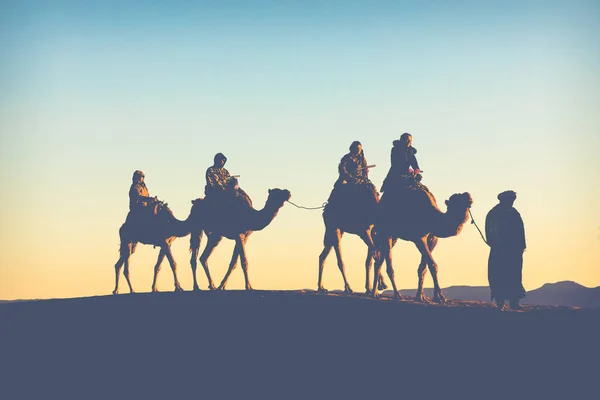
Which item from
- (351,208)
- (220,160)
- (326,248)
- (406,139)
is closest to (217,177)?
(220,160)

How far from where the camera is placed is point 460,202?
1197 inches

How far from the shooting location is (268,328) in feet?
92.4

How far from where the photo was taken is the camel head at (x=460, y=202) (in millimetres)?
30375

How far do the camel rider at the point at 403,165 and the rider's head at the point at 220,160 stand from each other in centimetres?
498

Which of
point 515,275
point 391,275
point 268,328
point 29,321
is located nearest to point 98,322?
point 29,321

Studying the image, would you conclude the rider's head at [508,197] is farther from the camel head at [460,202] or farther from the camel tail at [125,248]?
the camel tail at [125,248]

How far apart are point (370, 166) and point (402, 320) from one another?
6191 mm

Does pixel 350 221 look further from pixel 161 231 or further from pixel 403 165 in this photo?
pixel 161 231

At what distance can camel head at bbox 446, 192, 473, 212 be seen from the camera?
99.7 ft

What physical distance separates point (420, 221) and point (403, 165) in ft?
5.25

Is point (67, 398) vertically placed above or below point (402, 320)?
below

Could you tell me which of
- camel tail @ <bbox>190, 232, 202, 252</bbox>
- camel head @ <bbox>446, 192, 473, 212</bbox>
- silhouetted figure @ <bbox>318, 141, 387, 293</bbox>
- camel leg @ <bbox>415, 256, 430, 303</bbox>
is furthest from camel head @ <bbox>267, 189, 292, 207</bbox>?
camel head @ <bbox>446, 192, 473, 212</bbox>

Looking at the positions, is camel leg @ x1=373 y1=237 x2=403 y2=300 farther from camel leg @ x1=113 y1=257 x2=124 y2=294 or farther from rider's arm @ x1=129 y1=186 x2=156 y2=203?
camel leg @ x1=113 y1=257 x2=124 y2=294

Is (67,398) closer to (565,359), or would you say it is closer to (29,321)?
(29,321)
